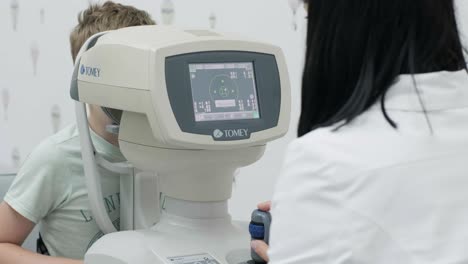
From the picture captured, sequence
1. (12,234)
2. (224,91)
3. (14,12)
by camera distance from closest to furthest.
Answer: (224,91) < (12,234) < (14,12)

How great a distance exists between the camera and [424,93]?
2.71 ft

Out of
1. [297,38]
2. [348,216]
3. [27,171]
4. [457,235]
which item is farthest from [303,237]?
[297,38]

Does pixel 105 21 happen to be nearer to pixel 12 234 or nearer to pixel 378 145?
pixel 12 234

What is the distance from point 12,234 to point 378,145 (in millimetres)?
856

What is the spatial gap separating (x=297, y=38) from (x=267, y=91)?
3.68 ft

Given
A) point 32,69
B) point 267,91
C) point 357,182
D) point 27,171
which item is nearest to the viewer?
point 357,182

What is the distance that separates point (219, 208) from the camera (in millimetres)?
1173

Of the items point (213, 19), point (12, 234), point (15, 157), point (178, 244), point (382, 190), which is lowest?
point (15, 157)

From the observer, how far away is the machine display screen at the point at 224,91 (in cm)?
104

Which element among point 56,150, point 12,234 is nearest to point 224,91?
point 56,150

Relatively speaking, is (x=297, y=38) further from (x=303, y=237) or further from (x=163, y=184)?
(x=303, y=237)

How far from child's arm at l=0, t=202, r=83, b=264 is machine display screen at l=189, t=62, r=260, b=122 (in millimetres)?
500

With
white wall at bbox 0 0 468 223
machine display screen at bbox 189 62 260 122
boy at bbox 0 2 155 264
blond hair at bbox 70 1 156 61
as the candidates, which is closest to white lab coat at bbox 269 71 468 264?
machine display screen at bbox 189 62 260 122

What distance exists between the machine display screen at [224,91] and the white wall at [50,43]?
1.00 metres
